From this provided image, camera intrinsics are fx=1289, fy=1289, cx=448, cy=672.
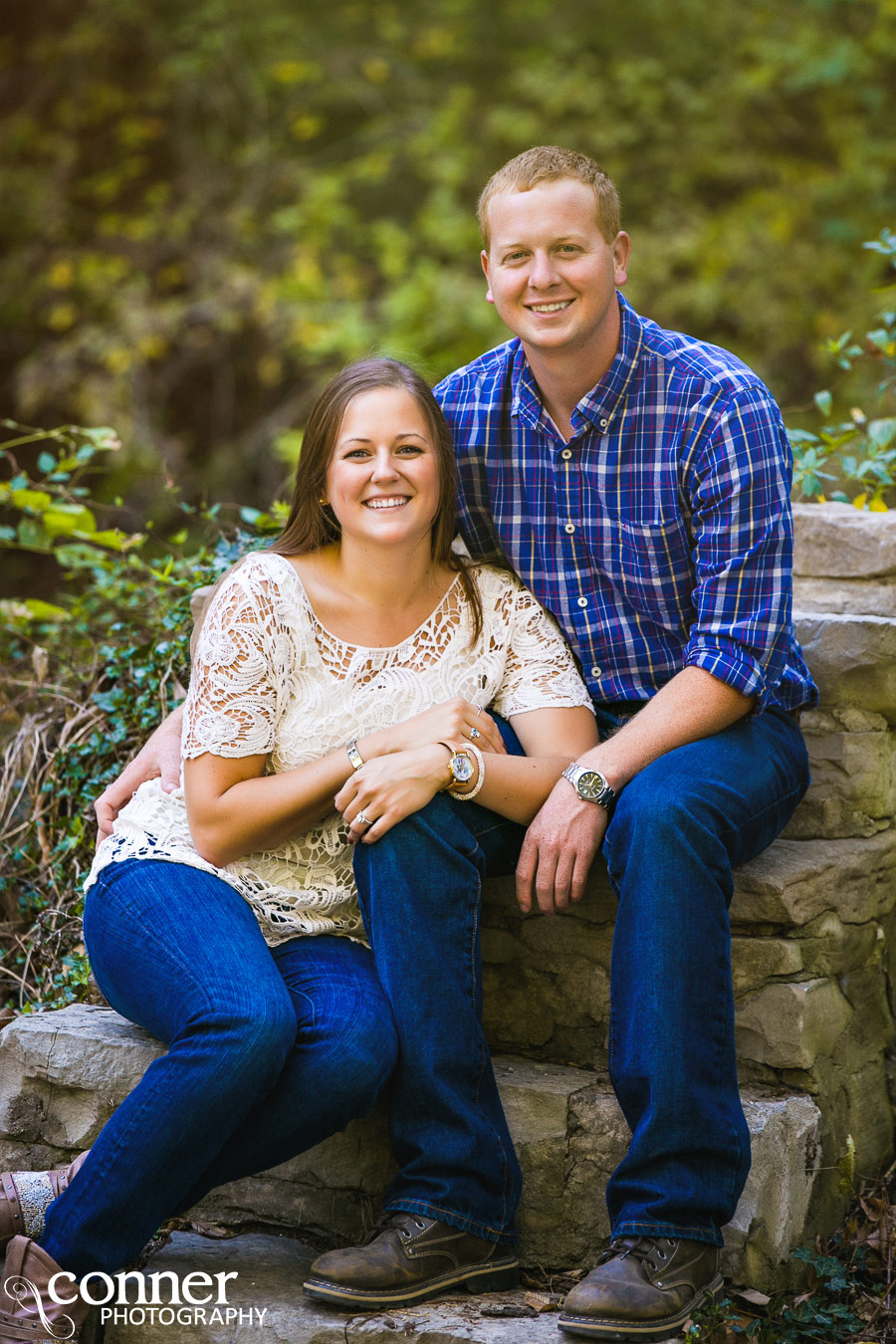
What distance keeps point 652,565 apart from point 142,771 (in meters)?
0.98

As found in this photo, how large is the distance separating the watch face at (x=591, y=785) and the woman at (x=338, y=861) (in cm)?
8

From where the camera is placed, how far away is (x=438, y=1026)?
190cm

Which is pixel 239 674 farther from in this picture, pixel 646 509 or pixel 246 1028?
pixel 646 509

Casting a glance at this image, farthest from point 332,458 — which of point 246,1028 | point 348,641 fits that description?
point 246,1028

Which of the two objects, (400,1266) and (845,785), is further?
(845,785)

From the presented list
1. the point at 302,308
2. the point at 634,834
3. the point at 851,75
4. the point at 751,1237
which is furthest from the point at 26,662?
the point at 851,75

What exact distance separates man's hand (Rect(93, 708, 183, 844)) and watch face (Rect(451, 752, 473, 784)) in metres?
0.55

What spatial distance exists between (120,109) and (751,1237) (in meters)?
6.10

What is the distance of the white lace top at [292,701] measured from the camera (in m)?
2.04

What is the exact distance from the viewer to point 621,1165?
1.82m

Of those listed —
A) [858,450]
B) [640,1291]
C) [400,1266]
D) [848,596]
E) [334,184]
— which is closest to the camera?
[640,1291]

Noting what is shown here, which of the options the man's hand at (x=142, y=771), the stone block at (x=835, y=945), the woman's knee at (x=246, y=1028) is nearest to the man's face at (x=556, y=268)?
the man's hand at (x=142, y=771)

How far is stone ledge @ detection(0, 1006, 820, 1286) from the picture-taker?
6.51 feet

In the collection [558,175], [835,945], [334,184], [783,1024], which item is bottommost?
[783,1024]
